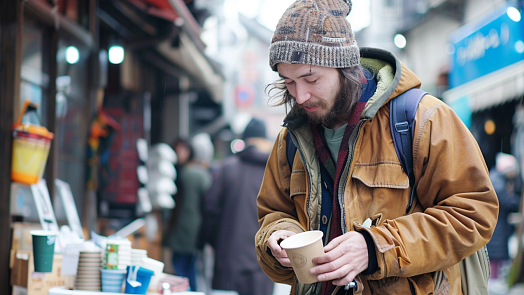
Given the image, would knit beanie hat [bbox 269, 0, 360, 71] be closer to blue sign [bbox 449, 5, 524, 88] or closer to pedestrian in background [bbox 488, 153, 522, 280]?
blue sign [bbox 449, 5, 524, 88]

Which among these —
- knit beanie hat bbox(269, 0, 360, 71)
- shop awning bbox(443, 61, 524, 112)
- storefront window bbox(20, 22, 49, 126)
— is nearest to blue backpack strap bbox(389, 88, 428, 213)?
knit beanie hat bbox(269, 0, 360, 71)

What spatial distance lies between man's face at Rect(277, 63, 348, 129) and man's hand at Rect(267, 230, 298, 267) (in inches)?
19.3

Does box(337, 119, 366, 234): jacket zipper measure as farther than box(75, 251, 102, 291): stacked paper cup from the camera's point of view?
No

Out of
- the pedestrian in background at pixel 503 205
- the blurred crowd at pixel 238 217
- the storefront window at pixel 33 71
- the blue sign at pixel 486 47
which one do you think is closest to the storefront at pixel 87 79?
the storefront window at pixel 33 71

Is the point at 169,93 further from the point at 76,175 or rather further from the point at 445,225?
the point at 445,225

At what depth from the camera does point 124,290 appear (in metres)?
2.58

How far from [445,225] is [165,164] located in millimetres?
7253

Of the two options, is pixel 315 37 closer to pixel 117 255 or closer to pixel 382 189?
pixel 382 189

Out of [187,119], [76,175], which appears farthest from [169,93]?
[76,175]

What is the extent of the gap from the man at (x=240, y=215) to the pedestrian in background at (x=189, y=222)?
39.6 inches

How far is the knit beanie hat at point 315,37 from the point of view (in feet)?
6.64

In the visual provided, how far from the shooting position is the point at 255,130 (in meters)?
5.62

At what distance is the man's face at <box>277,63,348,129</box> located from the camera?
207 cm

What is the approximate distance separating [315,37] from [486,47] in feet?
20.8
